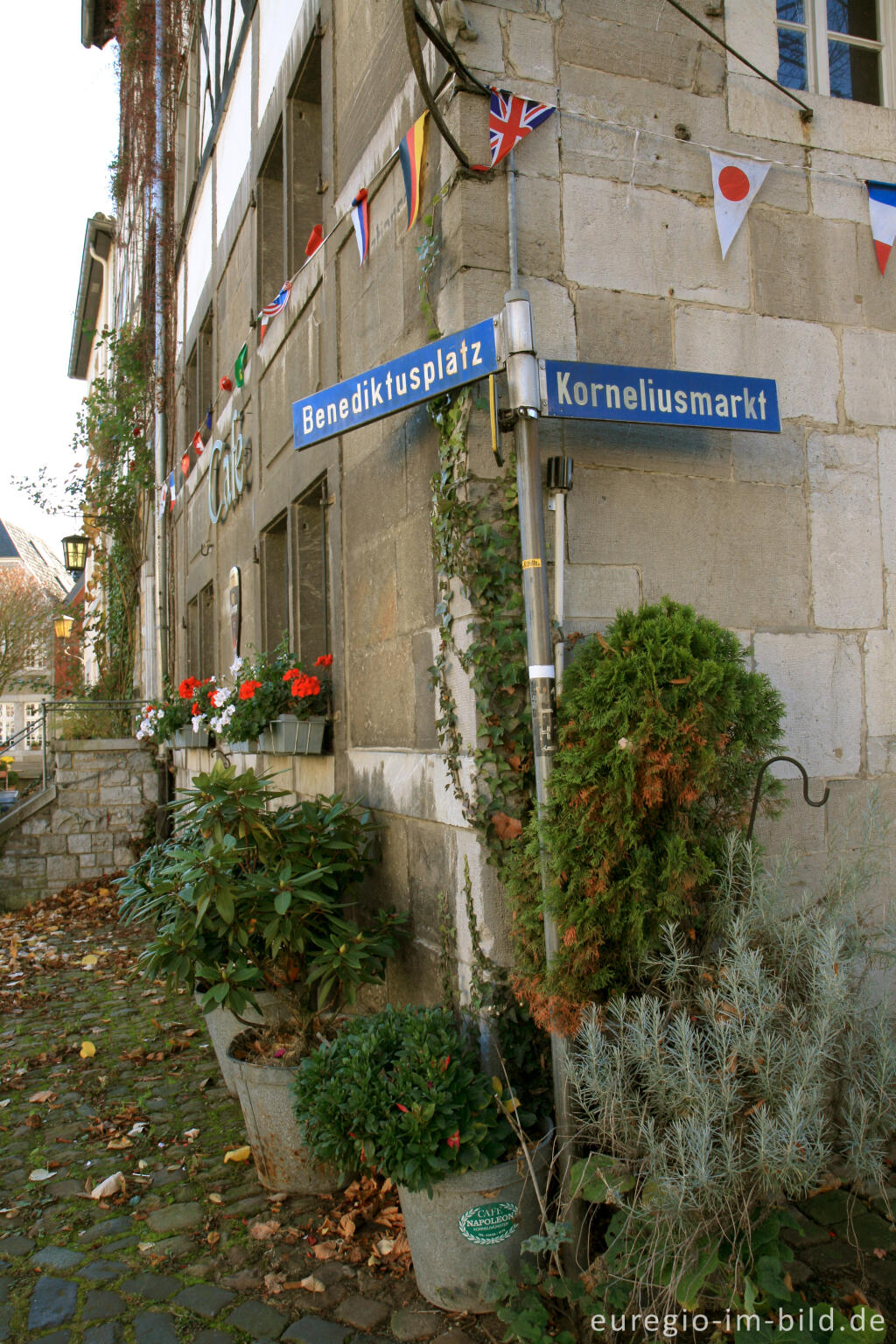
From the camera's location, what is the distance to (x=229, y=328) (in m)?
8.40

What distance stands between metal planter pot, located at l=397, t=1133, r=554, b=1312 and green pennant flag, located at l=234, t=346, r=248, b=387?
6074 mm

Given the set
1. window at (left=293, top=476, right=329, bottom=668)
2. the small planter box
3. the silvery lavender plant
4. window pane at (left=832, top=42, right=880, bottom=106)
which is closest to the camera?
the silvery lavender plant

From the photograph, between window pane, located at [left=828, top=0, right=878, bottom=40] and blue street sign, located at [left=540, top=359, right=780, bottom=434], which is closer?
blue street sign, located at [left=540, top=359, right=780, bottom=434]

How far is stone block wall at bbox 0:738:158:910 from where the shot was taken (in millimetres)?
9875

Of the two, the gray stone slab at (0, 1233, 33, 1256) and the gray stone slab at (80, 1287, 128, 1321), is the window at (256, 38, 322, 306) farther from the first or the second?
the gray stone slab at (80, 1287, 128, 1321)

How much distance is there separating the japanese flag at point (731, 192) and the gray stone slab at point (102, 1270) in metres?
4.03

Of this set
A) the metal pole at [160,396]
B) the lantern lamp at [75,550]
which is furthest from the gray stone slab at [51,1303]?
the lantern lamp at [75,550]

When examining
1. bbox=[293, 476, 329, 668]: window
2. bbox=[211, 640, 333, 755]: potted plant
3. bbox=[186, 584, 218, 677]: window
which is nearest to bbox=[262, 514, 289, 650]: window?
bbox=[293, 476, 329, 668]: window

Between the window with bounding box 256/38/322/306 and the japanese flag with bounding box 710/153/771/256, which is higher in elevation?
the window with bounding box 256/38/322/306

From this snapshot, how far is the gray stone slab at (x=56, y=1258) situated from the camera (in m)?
3.08

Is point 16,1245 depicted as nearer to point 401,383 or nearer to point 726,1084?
point 726,1084

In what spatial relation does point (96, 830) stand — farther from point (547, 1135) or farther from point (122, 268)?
point (122, 268)

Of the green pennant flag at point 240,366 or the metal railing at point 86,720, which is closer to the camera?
the green pennant flag at point 240,366

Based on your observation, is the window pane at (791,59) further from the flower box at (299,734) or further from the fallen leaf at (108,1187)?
the fallen leaf at (108,1187)
